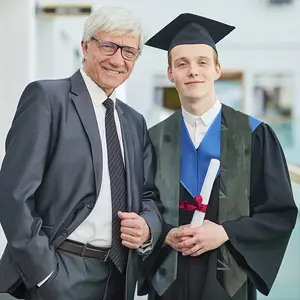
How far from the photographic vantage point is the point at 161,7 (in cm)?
752

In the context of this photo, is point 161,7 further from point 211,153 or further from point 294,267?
point 211,153

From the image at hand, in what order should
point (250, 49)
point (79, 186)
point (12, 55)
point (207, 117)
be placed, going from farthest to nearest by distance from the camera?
point (250, 49) → point (12, 55) → point (207, 117) → point (79, 186)

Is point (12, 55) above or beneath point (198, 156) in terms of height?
above

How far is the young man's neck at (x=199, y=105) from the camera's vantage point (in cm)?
184

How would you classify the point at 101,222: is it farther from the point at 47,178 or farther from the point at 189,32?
the point at 189,32

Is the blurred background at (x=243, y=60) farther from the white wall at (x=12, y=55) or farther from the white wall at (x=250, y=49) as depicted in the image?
the white wall at (x=12, y=55)

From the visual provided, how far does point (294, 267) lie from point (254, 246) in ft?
3.66

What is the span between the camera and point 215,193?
1.84 meters

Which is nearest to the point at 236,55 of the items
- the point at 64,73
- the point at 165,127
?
the point at 64,73

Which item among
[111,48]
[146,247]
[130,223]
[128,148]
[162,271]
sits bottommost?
[162,271]

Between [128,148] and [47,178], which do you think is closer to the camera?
[47,178]

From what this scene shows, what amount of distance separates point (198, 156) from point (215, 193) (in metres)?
0.14

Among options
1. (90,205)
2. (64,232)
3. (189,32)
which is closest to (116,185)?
(90,205)

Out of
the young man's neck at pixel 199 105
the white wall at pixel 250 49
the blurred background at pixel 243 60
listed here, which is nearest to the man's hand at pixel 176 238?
the young man's neck at pixel 199 105
